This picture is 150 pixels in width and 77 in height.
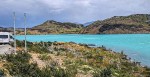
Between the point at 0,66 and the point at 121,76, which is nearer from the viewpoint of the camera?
the point at 0,66

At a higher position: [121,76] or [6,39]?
[6,39]

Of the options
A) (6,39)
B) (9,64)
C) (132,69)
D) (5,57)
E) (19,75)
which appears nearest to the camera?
(19,75)

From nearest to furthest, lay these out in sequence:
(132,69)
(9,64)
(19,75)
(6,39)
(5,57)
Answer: (19,75) < (9,64) < (5,57) < (132,69) < (6,39)

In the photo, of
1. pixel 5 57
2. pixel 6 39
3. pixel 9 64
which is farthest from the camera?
pixel 6 39

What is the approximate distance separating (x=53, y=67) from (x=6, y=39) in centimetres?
1687

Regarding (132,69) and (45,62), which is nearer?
(45,62)

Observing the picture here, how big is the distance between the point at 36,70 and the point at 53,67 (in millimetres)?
3310

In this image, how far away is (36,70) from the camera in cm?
3030

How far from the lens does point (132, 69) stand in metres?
39.6

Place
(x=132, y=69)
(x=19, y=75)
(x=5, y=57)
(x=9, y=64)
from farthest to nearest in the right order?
(x=132, y=69) < (x=5, y=57) < (x=9, y=64) < (x=19, y=75)

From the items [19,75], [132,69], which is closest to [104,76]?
[19,75]

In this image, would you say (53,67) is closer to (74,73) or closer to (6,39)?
(74,73)

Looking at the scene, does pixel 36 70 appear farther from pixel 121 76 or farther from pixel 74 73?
pixel 121 76

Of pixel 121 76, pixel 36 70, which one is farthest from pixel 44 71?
pixel 121 76
